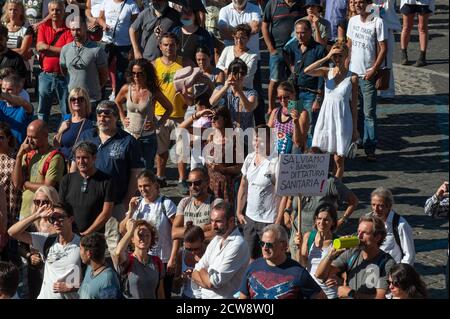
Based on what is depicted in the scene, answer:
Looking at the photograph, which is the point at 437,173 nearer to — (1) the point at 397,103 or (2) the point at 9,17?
(1) the point at 397,103

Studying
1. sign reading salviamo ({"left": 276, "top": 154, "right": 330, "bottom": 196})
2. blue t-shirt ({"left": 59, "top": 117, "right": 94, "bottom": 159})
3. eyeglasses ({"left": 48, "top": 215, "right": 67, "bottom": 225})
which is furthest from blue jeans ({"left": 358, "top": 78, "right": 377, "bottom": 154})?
eyeglasses ({"left": 48, "top": 215, "right": 67, "bottom": 225})

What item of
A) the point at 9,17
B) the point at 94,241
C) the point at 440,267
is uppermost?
the point at 9,17

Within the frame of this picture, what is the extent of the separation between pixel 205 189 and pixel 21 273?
6.09ft

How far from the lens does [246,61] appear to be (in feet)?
52.4

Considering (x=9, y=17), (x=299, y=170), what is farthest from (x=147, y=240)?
(x=9, y=17)

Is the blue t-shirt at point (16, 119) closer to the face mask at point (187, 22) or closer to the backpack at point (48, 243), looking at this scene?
the backpack at point (48, 243)

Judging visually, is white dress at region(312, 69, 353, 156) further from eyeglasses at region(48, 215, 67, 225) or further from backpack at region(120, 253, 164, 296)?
eyeglasses at region(48, 215, 67, 225)

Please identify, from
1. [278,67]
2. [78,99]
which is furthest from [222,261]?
[278,67]

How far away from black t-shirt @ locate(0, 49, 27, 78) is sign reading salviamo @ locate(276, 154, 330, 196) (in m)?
4.71

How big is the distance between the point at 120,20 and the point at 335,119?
3756 mm

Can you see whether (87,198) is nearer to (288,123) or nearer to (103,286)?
(103,286)

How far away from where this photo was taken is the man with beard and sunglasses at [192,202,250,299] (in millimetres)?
11281

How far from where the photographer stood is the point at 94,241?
10727 millimetres
